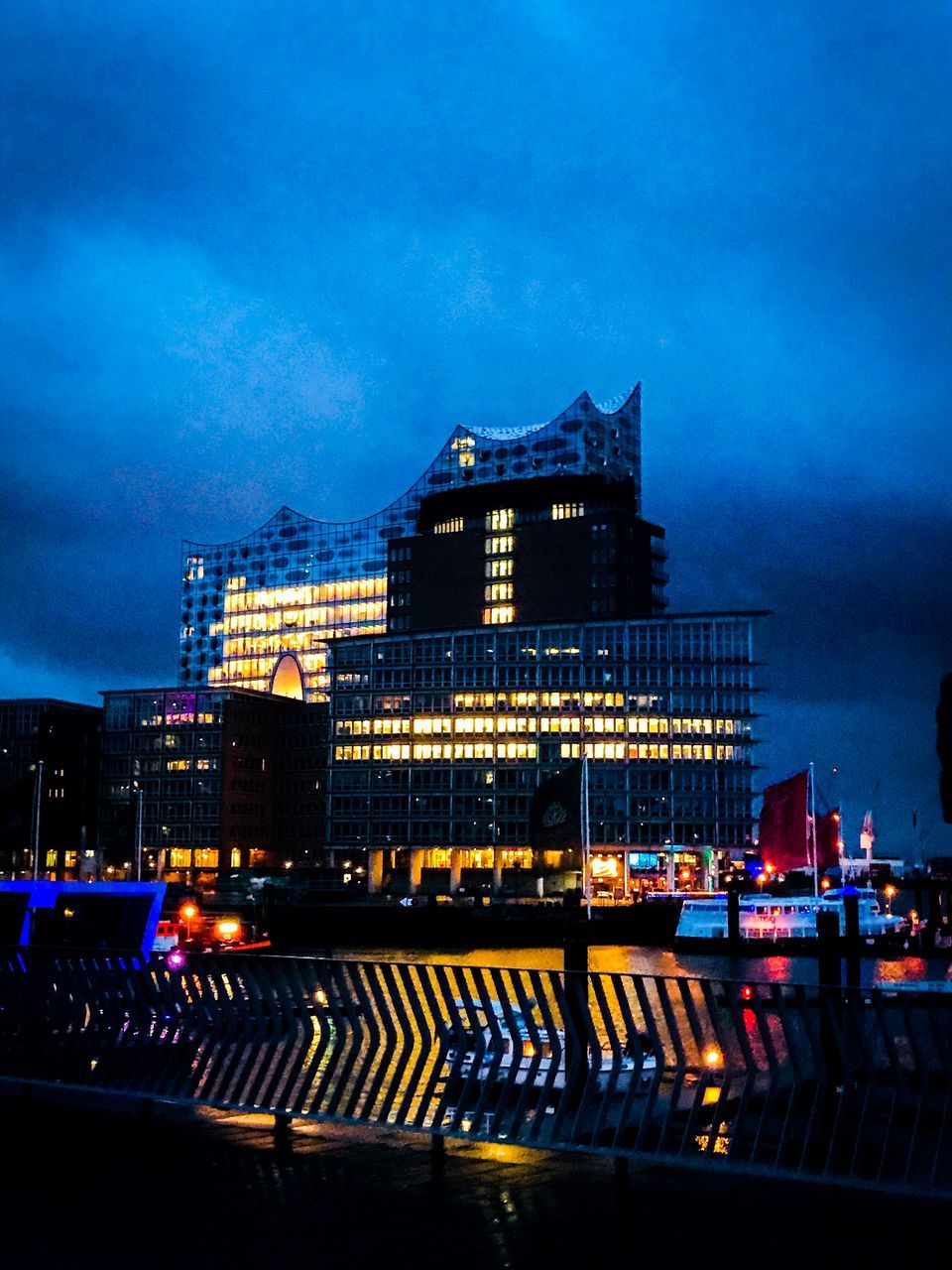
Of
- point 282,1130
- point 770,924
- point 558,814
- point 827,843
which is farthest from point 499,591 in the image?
point 282,1130

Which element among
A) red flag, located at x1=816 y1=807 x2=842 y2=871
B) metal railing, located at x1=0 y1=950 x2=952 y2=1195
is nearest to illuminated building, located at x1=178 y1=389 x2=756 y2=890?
red flag, located at x1=816 y1=807 x2=842 y2=871

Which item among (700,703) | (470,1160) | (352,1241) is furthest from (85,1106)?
(700,703)

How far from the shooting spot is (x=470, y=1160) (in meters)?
17.3

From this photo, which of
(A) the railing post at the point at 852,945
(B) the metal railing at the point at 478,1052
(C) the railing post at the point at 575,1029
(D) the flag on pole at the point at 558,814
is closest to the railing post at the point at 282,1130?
(B) the metal railing at the point at 478,1052

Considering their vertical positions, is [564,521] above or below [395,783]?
above

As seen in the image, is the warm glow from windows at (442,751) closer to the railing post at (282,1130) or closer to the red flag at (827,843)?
the red flag at (827,843)

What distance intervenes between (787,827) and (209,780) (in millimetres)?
105343

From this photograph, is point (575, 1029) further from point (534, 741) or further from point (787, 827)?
point (534, 741)

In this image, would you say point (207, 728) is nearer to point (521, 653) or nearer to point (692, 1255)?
point (521, 653)

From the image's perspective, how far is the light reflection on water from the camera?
303 ft

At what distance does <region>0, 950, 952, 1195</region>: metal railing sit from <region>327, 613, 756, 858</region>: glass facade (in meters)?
137

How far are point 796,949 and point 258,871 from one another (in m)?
93.4

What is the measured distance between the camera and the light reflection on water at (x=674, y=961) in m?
92.4

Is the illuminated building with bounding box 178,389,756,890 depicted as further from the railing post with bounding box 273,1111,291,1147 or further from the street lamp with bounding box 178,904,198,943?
the railing post with bounding box 273,1111,291,1147
